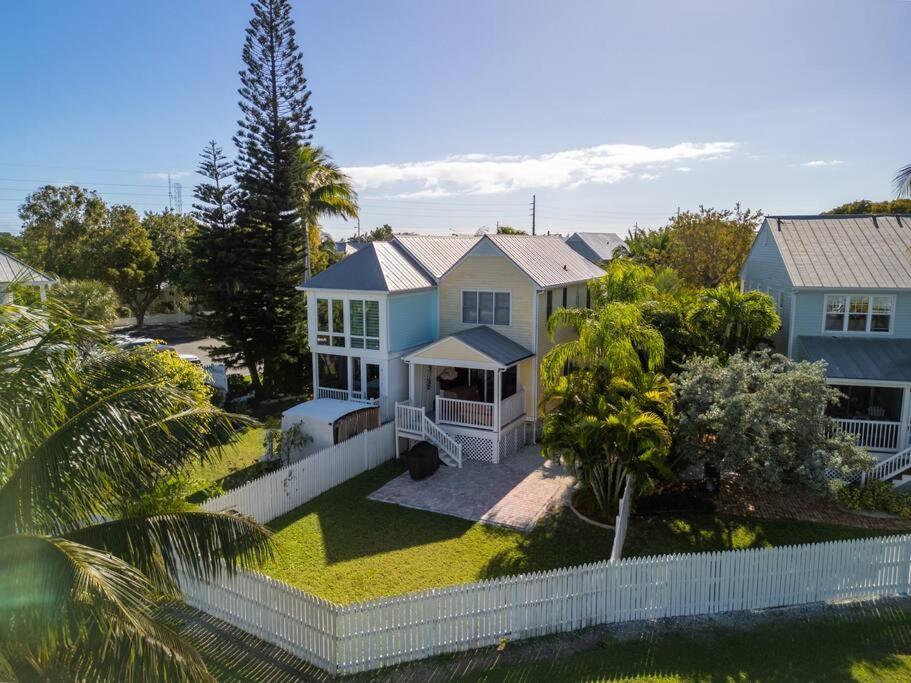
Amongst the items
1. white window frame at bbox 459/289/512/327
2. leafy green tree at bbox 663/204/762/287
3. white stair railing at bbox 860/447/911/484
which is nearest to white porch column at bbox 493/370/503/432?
white window frame at bbox 459/289/512/327

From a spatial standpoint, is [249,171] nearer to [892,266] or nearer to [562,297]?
[562,297]

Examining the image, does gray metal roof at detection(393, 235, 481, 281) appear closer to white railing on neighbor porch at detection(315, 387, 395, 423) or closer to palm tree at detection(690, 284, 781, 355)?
white railing on neighbor porch at detection(315, 387, 395, 423)

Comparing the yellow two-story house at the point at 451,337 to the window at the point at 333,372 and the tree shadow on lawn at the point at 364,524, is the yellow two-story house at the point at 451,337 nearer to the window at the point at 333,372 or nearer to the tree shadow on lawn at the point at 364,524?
the window at the point at 333,372

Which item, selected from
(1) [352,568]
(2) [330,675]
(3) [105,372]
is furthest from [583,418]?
(3) [105,372]

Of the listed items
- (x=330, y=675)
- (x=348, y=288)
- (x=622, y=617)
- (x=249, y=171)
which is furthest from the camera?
(x=249, y=171)

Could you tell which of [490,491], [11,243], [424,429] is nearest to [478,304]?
[424,429]

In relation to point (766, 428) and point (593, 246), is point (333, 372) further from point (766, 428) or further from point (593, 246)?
point (593, 246)
